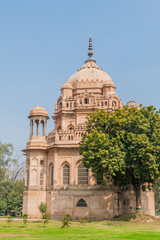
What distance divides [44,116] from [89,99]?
610 centimetres

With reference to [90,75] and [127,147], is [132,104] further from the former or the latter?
[127,147]

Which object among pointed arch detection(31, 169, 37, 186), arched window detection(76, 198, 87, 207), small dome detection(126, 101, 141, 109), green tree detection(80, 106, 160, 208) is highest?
small dome detection(126, 101, 141, 109)

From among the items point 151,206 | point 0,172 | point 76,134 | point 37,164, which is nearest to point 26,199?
point 37,164

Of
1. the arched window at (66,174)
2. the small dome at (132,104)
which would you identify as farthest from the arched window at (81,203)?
the small dome at (132,104)

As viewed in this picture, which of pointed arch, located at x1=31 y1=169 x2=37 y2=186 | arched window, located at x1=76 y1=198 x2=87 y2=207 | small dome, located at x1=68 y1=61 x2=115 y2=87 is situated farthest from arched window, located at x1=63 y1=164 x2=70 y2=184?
small dome, located at x1=68 y1=61 x2=115 y2=87

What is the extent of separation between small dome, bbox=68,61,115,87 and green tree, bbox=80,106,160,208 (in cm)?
1268

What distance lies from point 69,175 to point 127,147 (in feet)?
28.9

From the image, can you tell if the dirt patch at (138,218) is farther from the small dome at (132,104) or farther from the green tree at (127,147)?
the small dome at (132,104)

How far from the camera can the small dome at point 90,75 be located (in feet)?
137

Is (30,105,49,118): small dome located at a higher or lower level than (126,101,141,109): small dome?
lower

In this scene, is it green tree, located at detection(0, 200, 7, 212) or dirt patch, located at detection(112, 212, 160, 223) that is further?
green tree, located at detection(0, 200, 7, 212)

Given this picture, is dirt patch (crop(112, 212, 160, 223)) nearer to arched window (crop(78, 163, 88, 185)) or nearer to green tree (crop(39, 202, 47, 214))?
arched window (crop(78, 163, 88, 185))

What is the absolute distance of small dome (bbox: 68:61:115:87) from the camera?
41.9 meters

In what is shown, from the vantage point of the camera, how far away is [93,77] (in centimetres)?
4203
